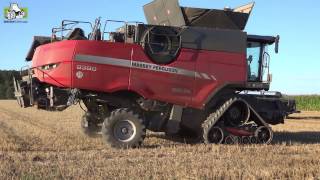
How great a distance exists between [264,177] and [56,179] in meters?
2.90

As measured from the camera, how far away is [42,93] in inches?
479

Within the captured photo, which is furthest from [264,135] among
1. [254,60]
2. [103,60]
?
[103,60]

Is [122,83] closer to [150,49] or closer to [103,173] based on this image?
[150,49]

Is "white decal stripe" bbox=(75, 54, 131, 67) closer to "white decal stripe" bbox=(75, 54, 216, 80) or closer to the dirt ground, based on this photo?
"white decal stripe" bbox=(75, 54, 216, 80)

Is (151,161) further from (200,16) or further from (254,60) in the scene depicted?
(254,60)

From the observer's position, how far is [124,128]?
471 inches

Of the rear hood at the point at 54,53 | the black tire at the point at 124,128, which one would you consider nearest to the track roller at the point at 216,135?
the black tire at the point at 124,128

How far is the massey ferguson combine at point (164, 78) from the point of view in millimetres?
11734

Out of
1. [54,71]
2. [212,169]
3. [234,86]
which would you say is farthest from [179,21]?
[212,169]

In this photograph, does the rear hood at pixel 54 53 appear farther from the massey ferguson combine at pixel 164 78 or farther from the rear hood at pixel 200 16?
the rear hood at pixel 200 16

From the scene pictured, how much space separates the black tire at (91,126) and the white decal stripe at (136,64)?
2166 mm

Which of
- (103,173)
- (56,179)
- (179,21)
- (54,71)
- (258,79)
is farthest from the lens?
(258,79)

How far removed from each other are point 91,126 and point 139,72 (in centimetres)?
235

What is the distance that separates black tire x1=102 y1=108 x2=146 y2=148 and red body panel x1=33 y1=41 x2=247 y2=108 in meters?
0.54
